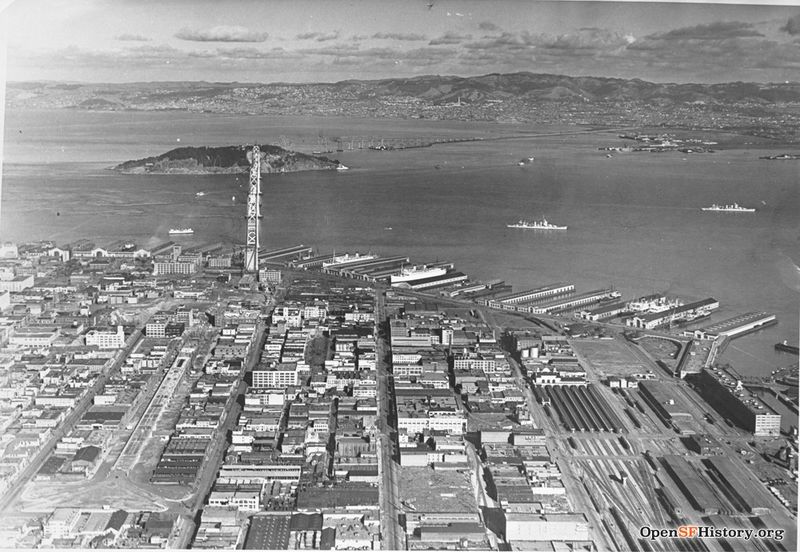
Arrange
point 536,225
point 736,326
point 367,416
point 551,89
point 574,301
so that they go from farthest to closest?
point 536,225, point 551,89, point 574,301, point 736,326, point 367,416

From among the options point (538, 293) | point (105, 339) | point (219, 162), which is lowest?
point (105, 339)

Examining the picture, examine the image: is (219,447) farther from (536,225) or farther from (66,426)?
(536,225)

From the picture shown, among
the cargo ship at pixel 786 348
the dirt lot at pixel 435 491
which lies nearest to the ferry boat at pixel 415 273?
the cargo ship at pixel 786 348

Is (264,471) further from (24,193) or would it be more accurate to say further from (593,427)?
(24,193)

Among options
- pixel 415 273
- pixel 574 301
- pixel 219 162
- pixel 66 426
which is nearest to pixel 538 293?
pixel 574 301

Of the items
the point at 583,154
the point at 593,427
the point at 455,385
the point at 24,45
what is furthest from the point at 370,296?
the point at 583,154

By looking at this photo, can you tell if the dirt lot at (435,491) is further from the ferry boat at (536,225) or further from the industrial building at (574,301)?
the ferry boat at (536,225)
